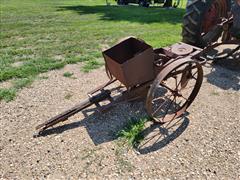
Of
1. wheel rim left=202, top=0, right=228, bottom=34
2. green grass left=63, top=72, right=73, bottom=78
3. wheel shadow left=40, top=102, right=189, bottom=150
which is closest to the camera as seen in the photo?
wheel shadow left=40, top=102, right=189, bottom=150

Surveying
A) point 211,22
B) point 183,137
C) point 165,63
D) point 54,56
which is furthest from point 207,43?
point 54,56

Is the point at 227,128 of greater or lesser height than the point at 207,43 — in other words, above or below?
below

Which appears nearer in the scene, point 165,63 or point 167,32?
point 165,63

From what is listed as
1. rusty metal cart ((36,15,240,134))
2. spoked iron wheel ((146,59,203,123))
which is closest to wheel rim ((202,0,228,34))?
rusty metal cart ((36,15,240,134))

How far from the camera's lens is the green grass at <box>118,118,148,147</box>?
3.55 meters

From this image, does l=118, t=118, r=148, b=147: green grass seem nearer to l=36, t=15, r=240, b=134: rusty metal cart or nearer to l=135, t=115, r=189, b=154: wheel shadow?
l=135, t=115, r=189, b=154: wheel shadow

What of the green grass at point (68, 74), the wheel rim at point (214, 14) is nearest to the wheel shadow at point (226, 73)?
the wheel rim at point (214, 14)

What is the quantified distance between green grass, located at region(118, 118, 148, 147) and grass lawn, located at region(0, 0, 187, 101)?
213 cm

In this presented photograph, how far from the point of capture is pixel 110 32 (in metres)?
8.70

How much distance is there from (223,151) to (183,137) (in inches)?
20.4

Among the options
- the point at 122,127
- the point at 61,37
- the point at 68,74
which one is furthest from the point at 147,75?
the point at 61,37

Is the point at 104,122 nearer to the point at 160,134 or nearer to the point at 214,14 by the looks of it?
the point at 160,134

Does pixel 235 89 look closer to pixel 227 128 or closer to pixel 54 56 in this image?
pixel 227 128

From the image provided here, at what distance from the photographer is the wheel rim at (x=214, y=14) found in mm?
5223
